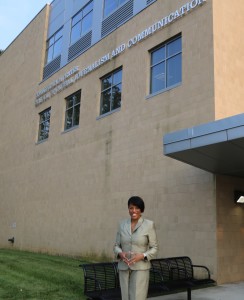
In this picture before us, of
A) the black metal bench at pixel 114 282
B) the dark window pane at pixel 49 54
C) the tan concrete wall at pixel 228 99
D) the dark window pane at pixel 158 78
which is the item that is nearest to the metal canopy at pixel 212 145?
the tan concrete wall at pixel 228 99

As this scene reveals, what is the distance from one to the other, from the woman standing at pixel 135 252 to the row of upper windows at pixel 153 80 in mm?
8191

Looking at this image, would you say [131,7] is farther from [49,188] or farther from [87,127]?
[49,188]

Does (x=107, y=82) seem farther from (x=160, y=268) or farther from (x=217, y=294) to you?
(x=217, y=294)

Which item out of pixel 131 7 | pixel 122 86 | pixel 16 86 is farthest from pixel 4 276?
pixel 16 86

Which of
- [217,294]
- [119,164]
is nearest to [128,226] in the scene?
[217,294]

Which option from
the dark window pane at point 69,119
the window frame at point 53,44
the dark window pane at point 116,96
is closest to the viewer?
the dark window pane at point 116,96

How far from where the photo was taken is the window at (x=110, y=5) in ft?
55.9

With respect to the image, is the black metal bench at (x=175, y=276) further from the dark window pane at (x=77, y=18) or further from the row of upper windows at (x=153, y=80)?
the dark window pane at (x=77, y=18)

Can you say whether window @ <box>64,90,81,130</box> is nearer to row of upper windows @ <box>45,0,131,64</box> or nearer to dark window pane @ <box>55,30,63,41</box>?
row of upper windows @ <box>45,0,131,64</box>

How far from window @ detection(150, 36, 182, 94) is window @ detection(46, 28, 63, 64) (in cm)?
919

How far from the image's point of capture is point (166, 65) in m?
13.7

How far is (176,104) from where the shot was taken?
1244cm

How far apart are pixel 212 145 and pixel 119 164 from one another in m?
6.83

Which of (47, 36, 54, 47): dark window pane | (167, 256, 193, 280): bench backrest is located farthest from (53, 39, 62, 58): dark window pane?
(167, 256, 193, 280): bench backrest
